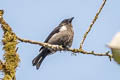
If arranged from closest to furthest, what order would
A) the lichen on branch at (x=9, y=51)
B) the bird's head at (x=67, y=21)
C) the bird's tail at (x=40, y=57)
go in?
the lichen on branch at (x=9, y=51) < the bird's tail at (x=40, y=57) < the bird's head at (x=67, y=21)

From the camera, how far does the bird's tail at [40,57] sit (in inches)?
249

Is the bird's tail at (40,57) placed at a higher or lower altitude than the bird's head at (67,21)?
lower

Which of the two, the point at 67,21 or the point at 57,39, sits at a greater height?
the point at 67,21

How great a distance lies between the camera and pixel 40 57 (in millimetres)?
6676

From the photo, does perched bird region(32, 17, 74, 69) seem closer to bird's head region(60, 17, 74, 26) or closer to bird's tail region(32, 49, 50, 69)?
bird's tail region(32, 49, 50, 69)

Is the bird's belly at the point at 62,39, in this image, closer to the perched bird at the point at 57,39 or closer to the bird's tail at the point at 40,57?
the perched bird at the point at 57,39

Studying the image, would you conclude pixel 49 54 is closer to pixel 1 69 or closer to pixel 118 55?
pixel 1 69

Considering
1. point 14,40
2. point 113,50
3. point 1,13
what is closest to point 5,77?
point 14,40

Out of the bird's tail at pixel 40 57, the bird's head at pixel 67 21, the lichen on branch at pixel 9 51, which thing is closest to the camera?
the lichen on branch at pixel 9 51

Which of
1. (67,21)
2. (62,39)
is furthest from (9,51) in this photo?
(67,21)

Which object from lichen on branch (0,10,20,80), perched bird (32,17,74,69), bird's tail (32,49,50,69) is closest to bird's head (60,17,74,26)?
perched bird (32,17,74,69)

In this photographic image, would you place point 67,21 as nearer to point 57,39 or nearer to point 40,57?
point 57,39

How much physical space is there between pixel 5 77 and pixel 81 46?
1548 mm

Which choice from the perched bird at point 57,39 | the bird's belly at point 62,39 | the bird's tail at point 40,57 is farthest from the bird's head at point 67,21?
the bird's tail at point 40,57
